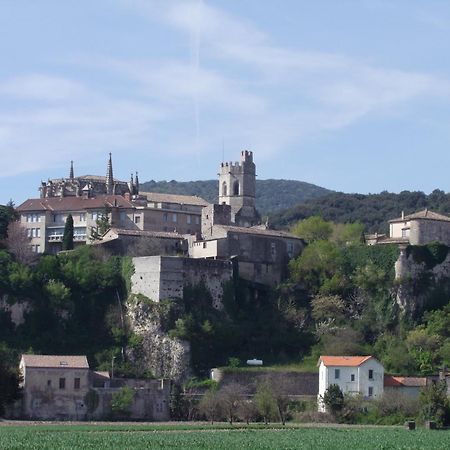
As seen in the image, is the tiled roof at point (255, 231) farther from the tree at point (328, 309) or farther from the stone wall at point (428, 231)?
the stone wall at point (428, 231)

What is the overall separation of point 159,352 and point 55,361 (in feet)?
26.2

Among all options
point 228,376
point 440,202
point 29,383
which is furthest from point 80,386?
point 440,202

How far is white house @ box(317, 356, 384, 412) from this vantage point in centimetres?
9088

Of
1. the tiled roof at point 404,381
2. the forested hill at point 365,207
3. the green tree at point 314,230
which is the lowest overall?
the tiled roof at point 404,381

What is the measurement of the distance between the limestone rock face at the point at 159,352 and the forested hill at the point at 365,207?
68821 millimetres

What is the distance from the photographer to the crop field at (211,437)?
6475cm

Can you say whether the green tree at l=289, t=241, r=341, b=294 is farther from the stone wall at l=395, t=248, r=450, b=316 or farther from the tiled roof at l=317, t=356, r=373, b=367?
the tiled roof at l=317, t=356, r=373, b=367

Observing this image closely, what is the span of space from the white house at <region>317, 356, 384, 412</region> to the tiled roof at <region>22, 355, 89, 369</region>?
13981 millimetres

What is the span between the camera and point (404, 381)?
91.7 meters

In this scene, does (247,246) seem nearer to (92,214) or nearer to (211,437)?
(92,214)

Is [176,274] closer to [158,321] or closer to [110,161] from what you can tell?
[158,321]

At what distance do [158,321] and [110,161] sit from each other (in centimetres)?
3000

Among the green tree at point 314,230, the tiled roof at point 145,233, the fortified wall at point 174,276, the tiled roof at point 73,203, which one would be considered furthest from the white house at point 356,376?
the tiled roof at point 73,203

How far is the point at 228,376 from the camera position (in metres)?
92.2
